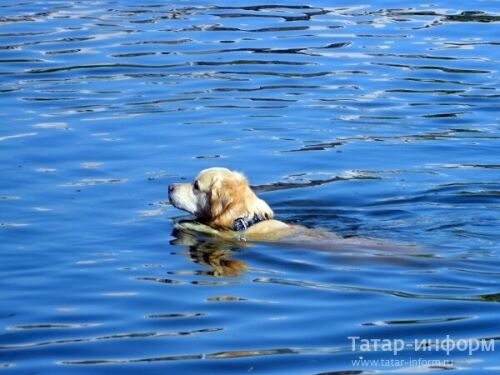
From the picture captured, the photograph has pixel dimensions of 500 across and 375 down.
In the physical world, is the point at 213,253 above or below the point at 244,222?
below

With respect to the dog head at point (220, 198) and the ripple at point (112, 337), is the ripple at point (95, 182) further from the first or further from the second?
the ripple at point (112, 337)

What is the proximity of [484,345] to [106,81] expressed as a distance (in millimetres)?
9614

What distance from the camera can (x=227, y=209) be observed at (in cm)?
1163

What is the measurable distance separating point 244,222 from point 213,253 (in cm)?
50

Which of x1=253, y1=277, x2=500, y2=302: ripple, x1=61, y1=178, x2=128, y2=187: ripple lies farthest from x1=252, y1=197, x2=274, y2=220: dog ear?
x1=61, y1=178, x2=128, y2=187: ripple

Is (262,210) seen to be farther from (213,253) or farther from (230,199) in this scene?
(213,253)

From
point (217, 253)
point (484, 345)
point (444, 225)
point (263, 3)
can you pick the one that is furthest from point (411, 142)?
point (263, 3)

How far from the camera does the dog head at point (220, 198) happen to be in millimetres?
11547

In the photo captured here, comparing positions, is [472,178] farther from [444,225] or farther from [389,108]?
[389,108]

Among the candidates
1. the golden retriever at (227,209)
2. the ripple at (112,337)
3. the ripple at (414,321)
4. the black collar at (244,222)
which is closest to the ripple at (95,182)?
the golden retriever at (227,209)

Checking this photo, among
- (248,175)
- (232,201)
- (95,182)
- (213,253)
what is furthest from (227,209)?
(95,182)

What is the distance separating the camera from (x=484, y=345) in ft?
26.9

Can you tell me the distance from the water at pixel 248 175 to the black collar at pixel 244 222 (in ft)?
1.11

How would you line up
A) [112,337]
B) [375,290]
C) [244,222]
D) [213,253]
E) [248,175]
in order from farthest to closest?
1. [248,175]
2. [244,222]
3. [213,253]
4. [375,290]
5. [112,337]
